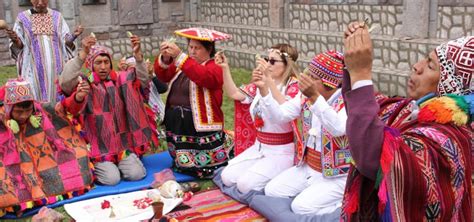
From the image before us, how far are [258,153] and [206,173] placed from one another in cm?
71

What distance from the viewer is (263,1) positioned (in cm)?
1113

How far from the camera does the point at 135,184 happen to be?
16.6 ft

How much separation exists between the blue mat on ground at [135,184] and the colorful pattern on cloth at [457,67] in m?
3.32

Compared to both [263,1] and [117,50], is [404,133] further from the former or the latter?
[117,50]

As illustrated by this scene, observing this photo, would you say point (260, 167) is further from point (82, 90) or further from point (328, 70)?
point (82, 90)

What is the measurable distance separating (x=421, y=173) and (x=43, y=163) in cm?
350

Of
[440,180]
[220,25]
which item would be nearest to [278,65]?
[440,180]

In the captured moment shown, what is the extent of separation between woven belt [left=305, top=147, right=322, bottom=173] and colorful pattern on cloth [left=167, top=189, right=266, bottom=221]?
538mm

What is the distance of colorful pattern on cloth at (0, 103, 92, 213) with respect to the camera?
174 inches

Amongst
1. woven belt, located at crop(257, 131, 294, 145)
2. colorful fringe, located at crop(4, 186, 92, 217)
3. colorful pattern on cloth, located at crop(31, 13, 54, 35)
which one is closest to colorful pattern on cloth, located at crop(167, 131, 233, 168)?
woven belt, located at crop(257, 131, 294, 145)

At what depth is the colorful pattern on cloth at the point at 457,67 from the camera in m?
2.13

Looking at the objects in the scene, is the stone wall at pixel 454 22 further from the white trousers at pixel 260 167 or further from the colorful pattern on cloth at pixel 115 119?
the colorful pattern on cloth at pixel 115 119

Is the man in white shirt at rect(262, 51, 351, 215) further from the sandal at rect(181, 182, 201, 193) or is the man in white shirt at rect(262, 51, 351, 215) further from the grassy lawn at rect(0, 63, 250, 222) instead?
the grassy lawn at rect(0, 63, 250, 222)

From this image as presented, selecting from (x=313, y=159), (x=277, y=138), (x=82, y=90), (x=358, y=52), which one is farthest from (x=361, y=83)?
(x=82, y=90)
